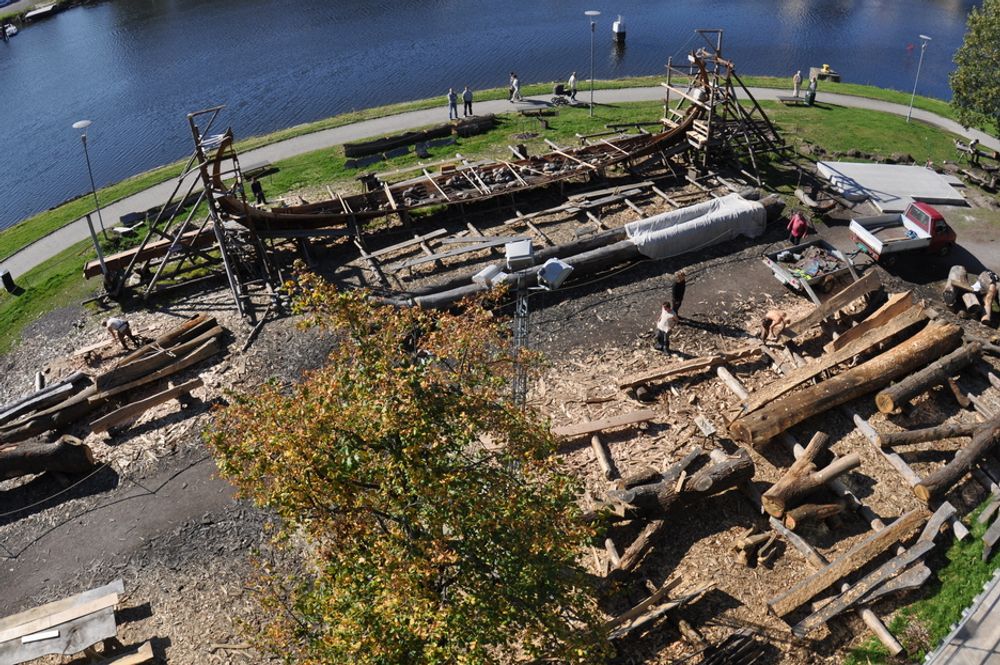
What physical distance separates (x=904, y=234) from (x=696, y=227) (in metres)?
6.84

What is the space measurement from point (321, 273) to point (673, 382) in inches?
497

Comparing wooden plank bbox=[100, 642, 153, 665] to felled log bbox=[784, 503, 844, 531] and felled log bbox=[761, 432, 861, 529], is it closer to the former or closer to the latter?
felled log bbox=[761, 432, 861, 529]

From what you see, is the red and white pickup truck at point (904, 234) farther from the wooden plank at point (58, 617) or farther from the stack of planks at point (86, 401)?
the wooden plank at point (58, 617)

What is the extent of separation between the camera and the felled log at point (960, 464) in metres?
15.2

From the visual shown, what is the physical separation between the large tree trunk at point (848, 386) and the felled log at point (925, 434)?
1332 millimetres

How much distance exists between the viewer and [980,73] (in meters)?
30.1

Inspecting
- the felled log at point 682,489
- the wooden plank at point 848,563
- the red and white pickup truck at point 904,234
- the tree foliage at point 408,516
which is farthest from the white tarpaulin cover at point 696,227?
the tree foliage at point 408,516

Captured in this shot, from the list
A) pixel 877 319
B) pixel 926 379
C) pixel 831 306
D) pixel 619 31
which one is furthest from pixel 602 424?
pixel 619 31

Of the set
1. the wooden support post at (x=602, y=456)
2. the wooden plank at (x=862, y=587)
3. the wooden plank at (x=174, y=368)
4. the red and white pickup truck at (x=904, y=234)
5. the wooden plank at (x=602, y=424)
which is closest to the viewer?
the wooden plank at (x=862, y=587)

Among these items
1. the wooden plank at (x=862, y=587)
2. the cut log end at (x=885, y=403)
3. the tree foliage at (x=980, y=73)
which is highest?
the tree foliage at (x=980, y=73)

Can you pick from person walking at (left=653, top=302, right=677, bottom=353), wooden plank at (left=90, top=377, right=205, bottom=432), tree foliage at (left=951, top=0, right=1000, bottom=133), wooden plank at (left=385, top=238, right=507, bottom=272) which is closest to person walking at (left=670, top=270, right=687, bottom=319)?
person walking at (left=653, top=302, right=677, bottom=353)

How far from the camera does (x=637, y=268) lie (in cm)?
2377

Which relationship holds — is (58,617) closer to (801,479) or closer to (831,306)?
(801,479)

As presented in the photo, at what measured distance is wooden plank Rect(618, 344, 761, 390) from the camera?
18.8m
